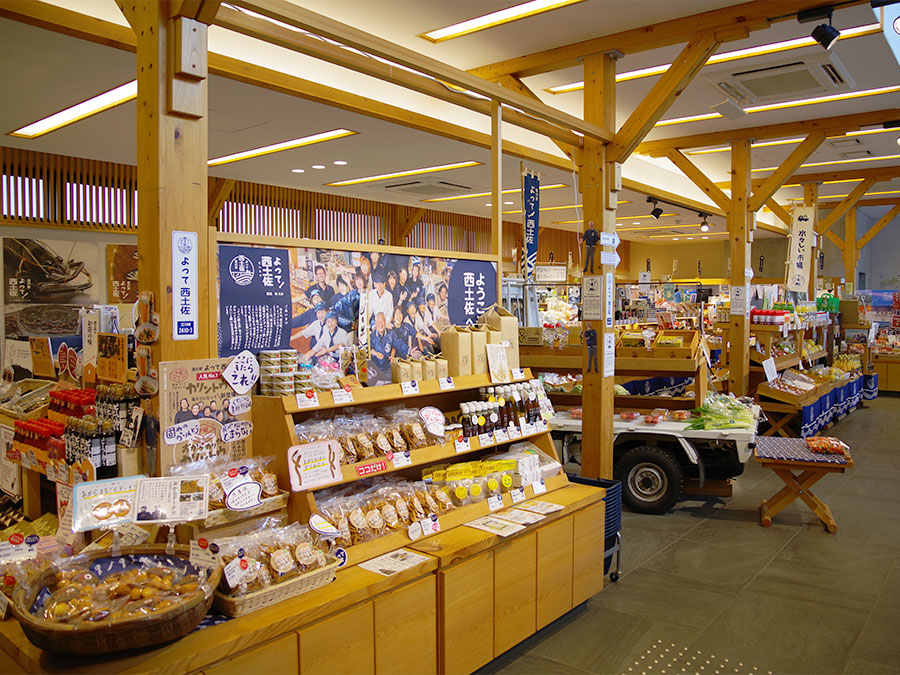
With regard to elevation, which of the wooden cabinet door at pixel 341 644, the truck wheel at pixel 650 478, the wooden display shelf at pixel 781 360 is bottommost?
the truck wheel at pixel 650 478

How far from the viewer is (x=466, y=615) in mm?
3031

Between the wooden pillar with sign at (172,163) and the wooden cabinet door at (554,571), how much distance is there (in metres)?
1.94

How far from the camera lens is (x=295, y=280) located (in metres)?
3.14

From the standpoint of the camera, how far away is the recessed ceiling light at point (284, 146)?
24.0ft

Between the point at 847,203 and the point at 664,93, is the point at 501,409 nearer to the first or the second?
the point at 664,93

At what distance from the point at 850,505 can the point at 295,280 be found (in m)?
5.51

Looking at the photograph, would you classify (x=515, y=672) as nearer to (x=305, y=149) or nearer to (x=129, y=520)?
(x=129, y=520)

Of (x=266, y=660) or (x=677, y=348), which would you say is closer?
(x=266, y=660)

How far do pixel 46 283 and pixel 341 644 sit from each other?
6959 mm

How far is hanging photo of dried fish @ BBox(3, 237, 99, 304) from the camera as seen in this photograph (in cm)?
757

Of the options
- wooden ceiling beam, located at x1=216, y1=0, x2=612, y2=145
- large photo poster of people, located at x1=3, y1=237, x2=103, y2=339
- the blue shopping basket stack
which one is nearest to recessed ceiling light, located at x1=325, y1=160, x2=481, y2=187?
large photo poster of people, located at x1=3, y1=237, x2=103, y2=339

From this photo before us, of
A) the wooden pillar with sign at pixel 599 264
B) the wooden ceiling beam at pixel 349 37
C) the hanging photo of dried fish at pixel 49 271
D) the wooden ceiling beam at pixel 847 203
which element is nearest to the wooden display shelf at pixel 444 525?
the wooden pillar with sign at pixel 599 264

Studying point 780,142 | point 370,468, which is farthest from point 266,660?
point 780,142

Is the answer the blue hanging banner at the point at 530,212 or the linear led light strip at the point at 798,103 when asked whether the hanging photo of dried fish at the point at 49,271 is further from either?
the linear led light strip at the point at 798,103
